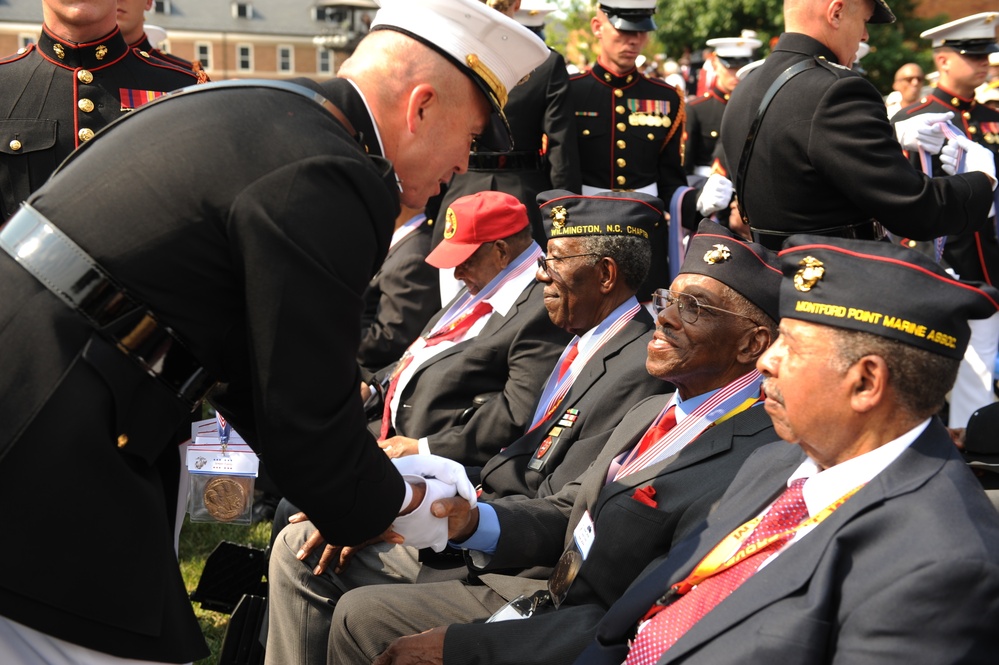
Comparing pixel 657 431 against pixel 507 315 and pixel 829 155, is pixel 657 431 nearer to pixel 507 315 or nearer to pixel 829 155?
pixel 829 155

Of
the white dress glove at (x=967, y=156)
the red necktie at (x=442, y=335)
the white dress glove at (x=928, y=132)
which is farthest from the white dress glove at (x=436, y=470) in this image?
the white dress glove at (x=967, y=156)

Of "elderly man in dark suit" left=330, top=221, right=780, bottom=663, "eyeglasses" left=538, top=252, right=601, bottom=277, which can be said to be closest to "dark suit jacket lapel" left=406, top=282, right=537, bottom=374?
"eyeglasses" left=538, top=252, right=601, bottom=277

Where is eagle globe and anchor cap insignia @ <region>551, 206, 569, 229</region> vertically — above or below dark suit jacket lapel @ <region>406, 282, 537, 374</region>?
above

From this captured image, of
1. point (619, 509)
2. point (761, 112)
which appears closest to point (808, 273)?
point (619, 509)

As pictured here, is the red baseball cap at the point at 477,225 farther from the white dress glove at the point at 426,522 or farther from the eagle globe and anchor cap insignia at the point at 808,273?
the eagle globe and anchor cap insignia at the point at 808,273

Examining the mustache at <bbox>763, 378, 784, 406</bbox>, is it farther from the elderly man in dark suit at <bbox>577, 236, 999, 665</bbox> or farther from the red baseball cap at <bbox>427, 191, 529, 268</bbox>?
the red baseball cap at <bbox>427, 191, 529, 268</bbox>

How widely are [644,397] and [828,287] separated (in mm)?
1425

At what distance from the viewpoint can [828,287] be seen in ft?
7.91

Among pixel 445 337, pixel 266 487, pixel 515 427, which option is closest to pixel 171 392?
pixel 515 427

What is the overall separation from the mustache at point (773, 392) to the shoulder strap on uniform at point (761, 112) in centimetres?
196

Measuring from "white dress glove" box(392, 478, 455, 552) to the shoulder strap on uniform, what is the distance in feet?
6.92

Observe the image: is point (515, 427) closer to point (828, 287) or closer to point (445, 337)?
point (445, 337)

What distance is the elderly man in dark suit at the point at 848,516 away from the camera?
2.01 m

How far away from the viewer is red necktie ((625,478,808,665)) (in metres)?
2.46
